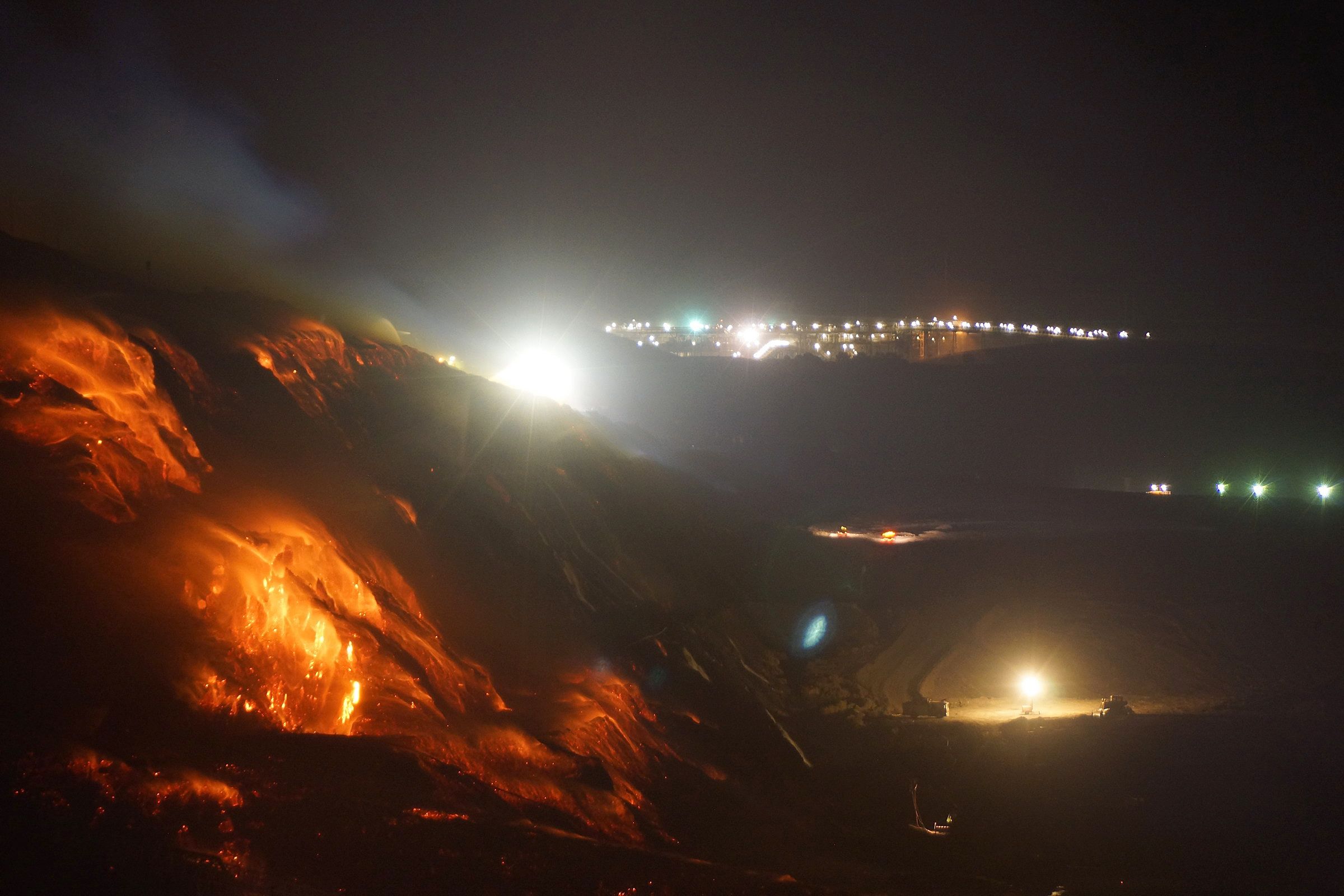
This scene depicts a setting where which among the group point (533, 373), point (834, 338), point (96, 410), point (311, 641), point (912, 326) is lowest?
point (311, 641)

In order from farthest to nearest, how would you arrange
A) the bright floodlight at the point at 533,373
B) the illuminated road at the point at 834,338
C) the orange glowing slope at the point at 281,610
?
the illuminated road at the point at 834,338 < the bright floodlight at the point at 533,373 < the orange glowing slope at the point at 281,610

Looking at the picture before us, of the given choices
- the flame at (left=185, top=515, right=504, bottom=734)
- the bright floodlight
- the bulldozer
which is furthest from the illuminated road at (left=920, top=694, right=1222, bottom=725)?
the bright floodlight

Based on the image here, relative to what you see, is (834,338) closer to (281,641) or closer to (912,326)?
(912,326)

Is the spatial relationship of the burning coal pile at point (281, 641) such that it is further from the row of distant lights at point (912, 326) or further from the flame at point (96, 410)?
the row of distant lights at point (912, 326)

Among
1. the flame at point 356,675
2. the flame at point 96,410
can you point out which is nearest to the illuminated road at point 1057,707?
the flame at point 356,675

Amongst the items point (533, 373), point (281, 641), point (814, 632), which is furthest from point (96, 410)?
point (533, 373)

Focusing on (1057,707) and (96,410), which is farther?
(1057,707)
